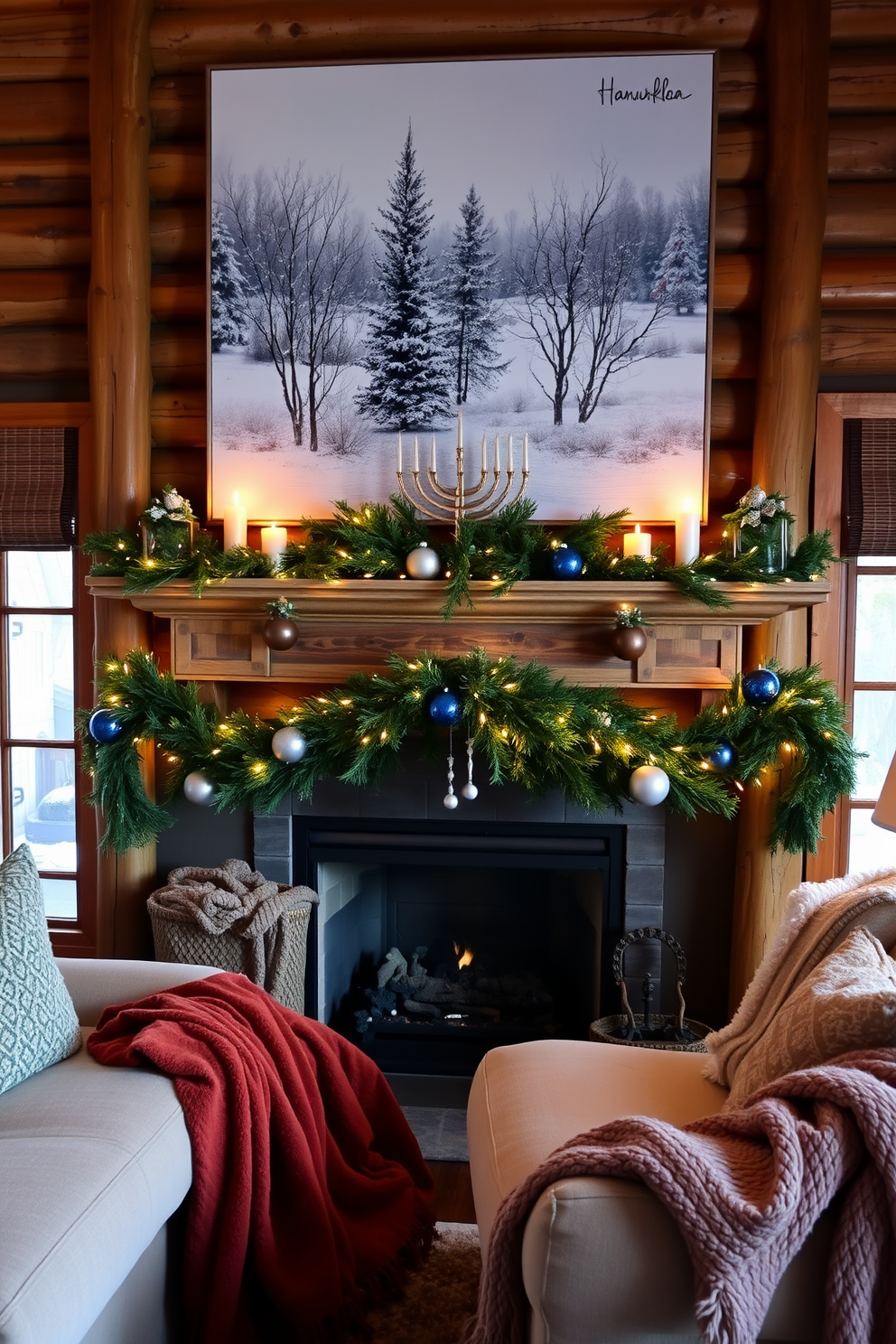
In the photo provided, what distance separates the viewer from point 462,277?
2.96 metres

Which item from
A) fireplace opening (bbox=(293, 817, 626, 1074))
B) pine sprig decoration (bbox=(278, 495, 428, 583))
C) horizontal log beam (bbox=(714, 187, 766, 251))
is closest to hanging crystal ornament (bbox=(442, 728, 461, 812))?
fireplace opening (bbox=(293, 817, 626, 1074))

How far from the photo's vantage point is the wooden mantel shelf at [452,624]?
2.77 metres

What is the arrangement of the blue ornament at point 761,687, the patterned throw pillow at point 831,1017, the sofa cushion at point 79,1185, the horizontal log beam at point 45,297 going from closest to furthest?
the sofa cushion at point 79,1185
the patterned throw pillow at point 831,1017
the blue ornament at point 761,687
the horizontal log beam at point 45,297

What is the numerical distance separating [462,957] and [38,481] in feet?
6.70

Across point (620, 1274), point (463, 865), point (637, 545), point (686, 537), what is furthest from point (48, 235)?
point (620, 1274)

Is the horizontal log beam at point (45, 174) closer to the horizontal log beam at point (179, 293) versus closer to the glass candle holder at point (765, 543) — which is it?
the horizontal log beam at point (179, 293)

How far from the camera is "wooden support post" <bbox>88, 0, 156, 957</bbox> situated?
2.95 meters

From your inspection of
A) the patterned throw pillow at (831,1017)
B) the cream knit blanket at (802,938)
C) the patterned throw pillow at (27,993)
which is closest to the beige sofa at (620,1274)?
the patterned throw pillow at (831,1017)

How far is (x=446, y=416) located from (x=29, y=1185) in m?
2.21

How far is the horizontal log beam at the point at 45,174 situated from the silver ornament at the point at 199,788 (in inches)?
70.5

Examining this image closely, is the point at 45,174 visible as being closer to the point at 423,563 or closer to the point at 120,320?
the point at 120,320

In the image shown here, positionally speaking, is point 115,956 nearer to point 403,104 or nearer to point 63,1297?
point 63,1297

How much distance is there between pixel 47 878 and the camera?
3.37 m

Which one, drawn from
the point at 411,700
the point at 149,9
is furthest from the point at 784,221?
the point at 149,9
